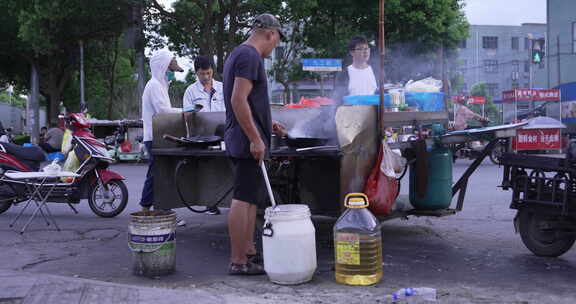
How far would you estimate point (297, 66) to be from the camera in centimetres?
2789

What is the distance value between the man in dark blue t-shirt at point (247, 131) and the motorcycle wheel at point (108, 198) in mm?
3683

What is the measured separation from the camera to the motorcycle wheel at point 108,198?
24.8 ft

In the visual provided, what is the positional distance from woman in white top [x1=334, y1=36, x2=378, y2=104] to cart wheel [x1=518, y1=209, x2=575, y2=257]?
2.19 meters

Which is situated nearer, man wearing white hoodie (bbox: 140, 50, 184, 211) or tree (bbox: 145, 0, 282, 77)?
man wearing white hoodie (bbox: 140, 50, 184, 211)

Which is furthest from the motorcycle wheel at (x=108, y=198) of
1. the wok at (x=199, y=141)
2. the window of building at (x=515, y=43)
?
the window of building at (x=515, y=43)

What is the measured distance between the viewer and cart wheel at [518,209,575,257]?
15.6 feet

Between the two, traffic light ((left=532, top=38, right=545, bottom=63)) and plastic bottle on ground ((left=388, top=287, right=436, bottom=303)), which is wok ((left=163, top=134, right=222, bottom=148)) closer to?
plastic bottle on ground ((left=388, top=287, right=436, bottom=303))

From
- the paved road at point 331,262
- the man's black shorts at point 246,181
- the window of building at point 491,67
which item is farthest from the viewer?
the window of building at point 491,67

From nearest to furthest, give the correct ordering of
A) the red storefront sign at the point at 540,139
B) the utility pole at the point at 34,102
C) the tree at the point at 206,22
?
1. the red storefront sign at the point at 540,139
2. the tree at the point at 206,22
3. the utility pole at the point at 34,102

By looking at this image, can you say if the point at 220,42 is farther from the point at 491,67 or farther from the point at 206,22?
the point at 491,67

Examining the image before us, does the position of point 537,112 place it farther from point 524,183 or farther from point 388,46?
point 524,183

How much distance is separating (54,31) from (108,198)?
71.3ft

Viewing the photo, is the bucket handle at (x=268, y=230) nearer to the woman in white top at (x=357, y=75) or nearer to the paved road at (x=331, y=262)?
the paved road at (x=331, y=262)

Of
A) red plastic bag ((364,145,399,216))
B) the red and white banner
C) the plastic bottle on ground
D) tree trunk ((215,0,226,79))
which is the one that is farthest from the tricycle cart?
the red and white banner
